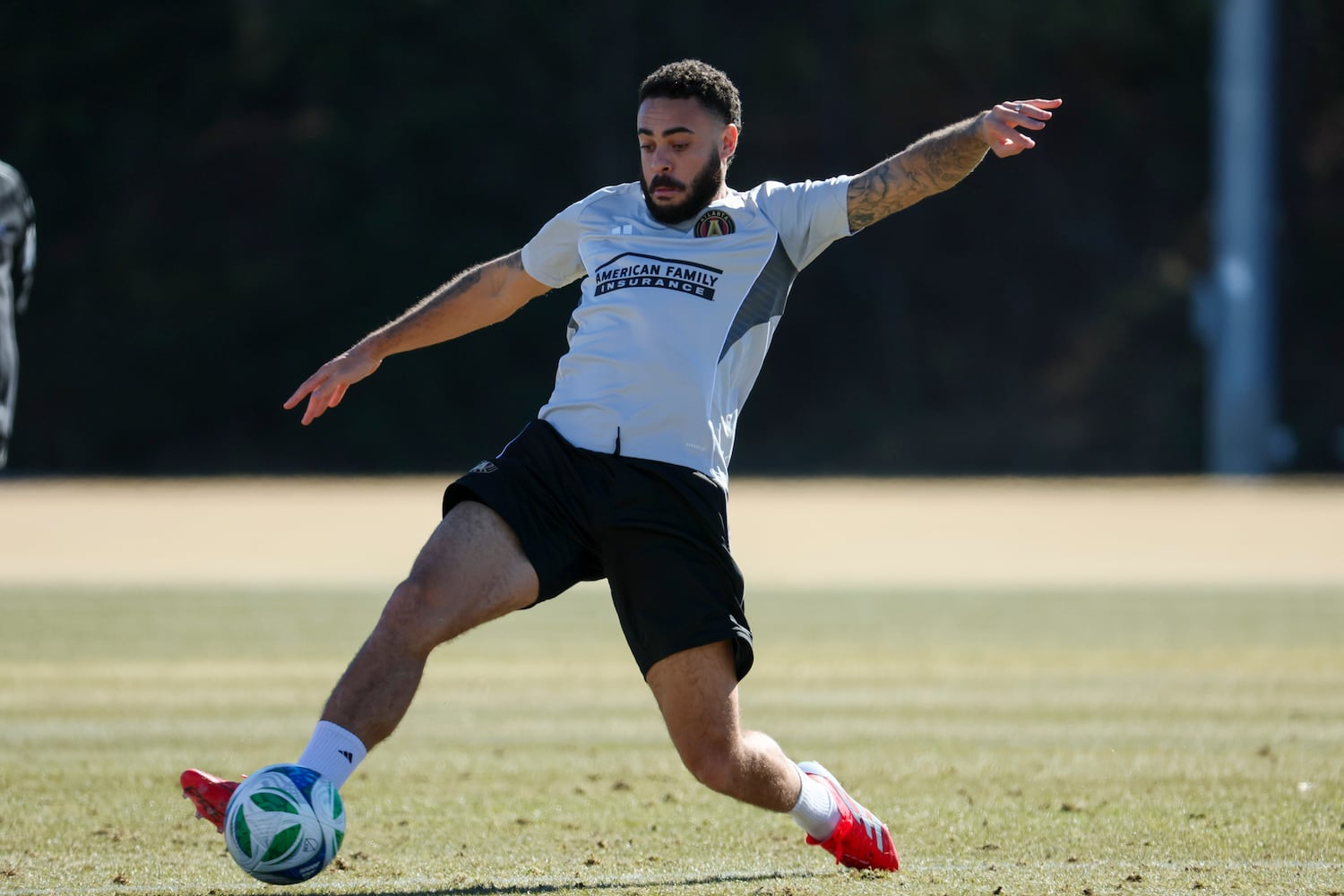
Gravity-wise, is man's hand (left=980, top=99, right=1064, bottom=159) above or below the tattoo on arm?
above

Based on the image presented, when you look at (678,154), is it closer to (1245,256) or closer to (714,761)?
(714,761)

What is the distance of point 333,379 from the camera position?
5625mm

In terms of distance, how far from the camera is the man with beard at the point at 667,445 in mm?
5164

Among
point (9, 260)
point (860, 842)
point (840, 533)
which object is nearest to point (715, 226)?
point (860, 842)

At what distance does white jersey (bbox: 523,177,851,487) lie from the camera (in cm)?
536

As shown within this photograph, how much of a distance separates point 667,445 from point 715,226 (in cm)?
66

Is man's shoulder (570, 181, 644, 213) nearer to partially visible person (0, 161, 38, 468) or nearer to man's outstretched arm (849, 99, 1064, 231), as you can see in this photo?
man's outstretched arm (849, 99, 1064, 231)

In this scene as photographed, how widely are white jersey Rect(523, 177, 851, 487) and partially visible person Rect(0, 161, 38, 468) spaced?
246cm

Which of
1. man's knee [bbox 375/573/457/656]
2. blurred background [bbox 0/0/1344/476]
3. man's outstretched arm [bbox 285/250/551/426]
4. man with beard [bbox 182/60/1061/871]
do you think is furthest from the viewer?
blurred background [bbox 0/0/1344/476]

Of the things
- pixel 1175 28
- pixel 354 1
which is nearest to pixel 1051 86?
pixel 1175 28

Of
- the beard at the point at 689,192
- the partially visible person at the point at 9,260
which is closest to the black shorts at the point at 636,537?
the beard at the point at 689,192

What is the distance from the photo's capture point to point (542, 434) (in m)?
5.45

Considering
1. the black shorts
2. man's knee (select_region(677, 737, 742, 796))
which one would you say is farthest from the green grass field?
the black shorts

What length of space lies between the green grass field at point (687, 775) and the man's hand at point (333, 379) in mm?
1377
